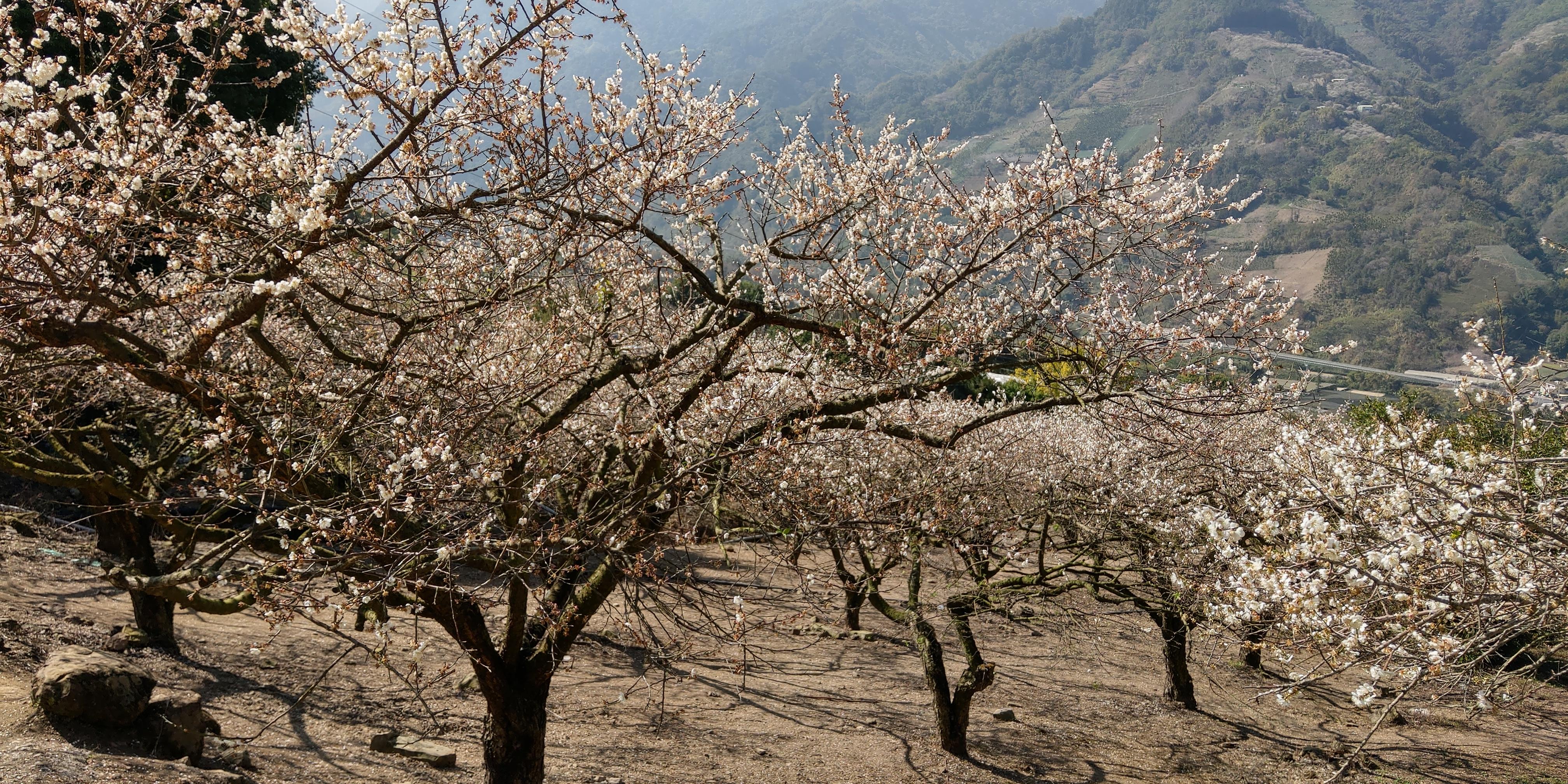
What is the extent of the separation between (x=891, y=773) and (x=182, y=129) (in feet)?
24.3

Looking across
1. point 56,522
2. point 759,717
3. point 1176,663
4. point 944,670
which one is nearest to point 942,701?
point 944,670

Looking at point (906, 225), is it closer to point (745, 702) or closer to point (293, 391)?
point (293, 391)

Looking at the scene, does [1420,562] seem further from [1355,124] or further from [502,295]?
[1355,124]

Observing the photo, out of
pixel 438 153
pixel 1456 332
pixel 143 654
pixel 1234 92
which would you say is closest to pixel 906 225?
pixel 438 153

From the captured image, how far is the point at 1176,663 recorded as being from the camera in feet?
35.1

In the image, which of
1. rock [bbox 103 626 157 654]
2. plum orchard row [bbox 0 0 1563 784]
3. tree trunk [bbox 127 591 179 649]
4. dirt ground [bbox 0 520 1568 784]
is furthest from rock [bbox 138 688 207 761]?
tree trunk [bbox 127 591 179 649]

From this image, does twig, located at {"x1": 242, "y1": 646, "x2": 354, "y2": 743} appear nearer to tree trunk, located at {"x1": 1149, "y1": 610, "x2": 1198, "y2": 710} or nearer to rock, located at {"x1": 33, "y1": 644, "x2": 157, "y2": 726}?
rock, located at {"x1": 33, "y1": 644, "x2": 157, "y2": 726}

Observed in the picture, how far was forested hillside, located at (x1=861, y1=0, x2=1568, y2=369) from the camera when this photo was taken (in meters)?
60.1

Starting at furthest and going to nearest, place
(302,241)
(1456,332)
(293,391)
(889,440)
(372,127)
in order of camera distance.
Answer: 1. (1456,332)
2. (889,440)
3. (293,391)
4. (372,127)
5. (302,241)

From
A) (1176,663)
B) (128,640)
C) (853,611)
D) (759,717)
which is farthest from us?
(853,611)

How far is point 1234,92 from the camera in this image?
113 metres

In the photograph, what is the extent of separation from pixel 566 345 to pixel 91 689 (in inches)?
140

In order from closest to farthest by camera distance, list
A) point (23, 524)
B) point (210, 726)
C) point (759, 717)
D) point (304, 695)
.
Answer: point (304, 695) < point (210, 726) < point (759, 717) < point (23, 524)

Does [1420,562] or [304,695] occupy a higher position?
[1420,562]
